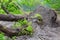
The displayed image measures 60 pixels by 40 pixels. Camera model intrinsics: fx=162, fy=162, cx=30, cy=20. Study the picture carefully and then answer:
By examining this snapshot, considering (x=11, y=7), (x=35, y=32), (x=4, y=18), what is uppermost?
(x=11, y=7)

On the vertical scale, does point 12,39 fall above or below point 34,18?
below

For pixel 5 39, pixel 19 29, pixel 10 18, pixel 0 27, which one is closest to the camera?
pixel 5 39

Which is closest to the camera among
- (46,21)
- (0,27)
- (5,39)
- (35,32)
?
(5,39)

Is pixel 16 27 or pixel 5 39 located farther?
pixel 16 27

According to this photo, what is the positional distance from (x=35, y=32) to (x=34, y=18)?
176cm

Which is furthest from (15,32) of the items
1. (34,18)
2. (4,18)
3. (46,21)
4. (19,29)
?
(46,21)

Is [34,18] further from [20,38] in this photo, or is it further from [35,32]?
[20,38]

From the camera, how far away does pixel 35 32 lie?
292 inches

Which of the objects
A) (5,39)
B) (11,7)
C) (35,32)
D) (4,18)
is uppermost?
(11,7)

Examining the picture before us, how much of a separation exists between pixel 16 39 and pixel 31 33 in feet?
3.14

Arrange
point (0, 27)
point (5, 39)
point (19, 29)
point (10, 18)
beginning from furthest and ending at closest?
1. point (10, 18)
2. point (19, 29)
3. point (0, 27)
4. point (5, 39)

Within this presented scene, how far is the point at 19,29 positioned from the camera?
22.7 feet

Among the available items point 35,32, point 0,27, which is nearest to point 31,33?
point 35,32

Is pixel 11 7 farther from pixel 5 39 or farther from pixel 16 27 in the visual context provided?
pixel 5 39
